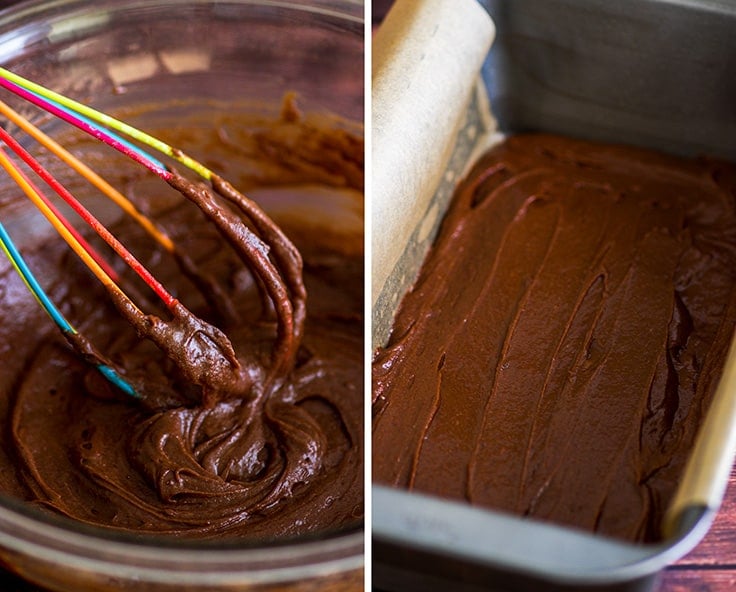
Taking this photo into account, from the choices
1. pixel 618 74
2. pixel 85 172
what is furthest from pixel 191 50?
pixel 618 74

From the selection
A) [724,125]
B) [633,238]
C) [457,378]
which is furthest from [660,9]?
[457,378]

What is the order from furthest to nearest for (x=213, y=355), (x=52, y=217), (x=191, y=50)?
1. (x=191, y=50)
2. (x=213, y=355)
3. (x=52, y=217)

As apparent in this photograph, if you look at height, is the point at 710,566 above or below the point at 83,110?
below

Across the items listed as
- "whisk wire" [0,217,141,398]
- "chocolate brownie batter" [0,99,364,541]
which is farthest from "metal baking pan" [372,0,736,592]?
"whisk wire" [0,217,141,398]

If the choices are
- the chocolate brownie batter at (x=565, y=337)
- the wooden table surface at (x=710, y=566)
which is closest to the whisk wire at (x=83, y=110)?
the chocolate brownie batter at (x=565, y=337)

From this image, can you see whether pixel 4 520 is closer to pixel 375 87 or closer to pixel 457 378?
pixel 457 378

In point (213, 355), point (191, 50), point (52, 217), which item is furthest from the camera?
point (191, 50)

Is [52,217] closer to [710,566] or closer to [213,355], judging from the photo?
[213,355]
